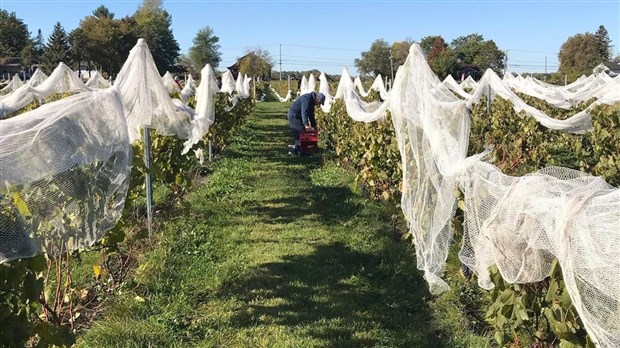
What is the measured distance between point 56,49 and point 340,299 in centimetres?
6672

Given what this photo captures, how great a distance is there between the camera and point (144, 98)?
17.4ft

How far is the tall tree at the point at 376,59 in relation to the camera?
70188 millimetres

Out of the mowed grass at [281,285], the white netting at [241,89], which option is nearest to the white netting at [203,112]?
the mowed grass at [281,285]

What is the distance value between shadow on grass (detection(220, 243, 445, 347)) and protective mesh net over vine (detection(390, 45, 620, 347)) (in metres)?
0.42

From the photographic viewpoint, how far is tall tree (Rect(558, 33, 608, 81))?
54.3m

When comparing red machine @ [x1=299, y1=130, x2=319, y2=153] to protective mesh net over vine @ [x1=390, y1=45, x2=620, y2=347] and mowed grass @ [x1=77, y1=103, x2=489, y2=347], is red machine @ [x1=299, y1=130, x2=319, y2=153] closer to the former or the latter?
mowed grass @ [x1=77, y1=103, x2=489, y2=347]

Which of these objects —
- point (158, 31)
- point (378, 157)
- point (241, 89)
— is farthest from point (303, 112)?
point (158, 31)

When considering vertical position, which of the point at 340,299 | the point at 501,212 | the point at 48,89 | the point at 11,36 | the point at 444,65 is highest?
the point at 11,36

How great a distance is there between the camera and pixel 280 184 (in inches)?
340

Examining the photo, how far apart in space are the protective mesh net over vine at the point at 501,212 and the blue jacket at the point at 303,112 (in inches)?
256

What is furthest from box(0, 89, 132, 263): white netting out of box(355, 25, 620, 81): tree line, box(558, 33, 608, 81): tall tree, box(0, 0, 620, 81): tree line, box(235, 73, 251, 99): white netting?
box(558, 33, 608, 81): tall tree

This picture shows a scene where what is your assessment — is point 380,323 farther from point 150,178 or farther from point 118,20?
point 118,20

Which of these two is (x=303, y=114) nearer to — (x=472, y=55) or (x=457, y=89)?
(x=457, y=89)

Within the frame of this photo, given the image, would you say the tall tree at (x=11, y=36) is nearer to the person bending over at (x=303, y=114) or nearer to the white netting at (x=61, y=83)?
the white netting at (x=61, y=83)
